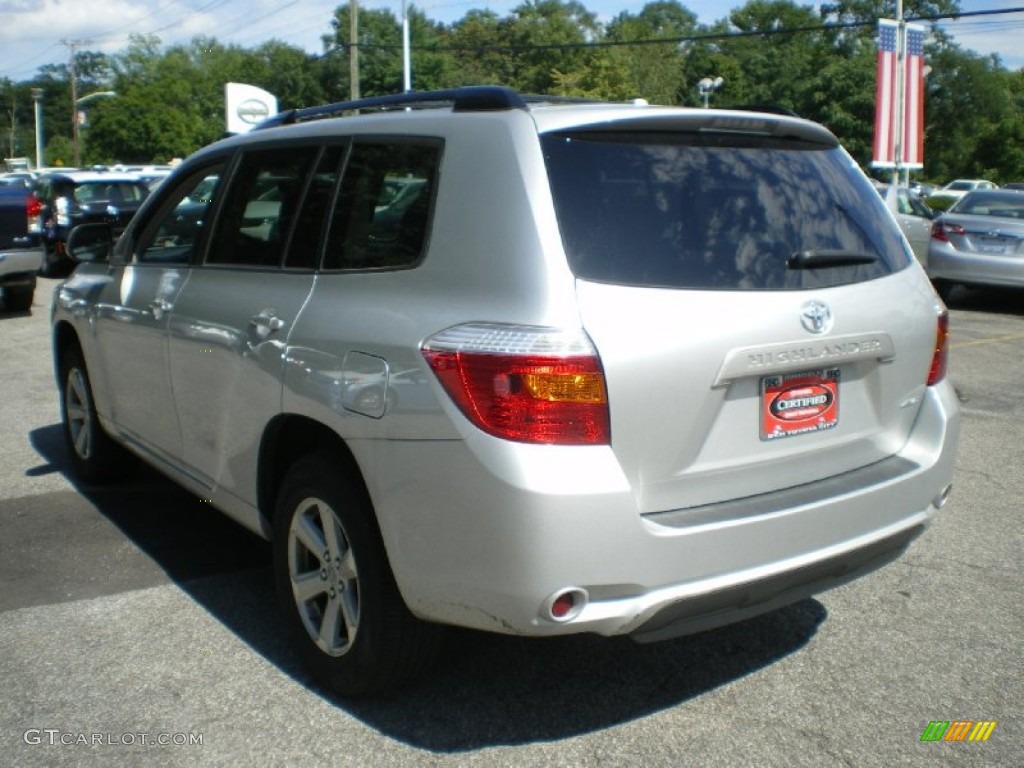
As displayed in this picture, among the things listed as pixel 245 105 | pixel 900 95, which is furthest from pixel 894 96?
pixel 245 105

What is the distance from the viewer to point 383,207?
3.62m

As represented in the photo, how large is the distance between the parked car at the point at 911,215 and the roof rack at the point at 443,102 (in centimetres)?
1477

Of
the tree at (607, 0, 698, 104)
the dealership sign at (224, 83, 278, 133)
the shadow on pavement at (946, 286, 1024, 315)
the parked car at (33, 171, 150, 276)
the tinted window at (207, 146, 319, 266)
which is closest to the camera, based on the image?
the tinted window at (207, 146, 319, 266)

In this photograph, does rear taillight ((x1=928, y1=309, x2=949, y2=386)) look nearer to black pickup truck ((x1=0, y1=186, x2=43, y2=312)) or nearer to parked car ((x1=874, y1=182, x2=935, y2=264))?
black pickup truck ((x1=0, y1=186, x2=43, y2=312))

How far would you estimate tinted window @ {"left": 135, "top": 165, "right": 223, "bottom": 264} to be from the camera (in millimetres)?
4715

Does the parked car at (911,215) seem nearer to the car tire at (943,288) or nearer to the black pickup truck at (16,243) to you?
the car tire at (943,288)

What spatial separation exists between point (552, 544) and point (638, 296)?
2.25ft

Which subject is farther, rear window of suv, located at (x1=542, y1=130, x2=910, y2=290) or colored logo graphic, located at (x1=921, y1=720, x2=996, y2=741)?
colored logo graphic, located at (x1=921, y1=720, x2=996, y2=741)

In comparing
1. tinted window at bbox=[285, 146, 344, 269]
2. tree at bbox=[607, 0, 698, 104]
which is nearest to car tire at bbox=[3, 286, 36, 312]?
tinted window at bbox=[285, 146, 344, 269]

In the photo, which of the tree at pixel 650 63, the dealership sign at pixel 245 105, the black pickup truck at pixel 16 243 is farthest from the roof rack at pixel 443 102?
the tree at pixel 650 63

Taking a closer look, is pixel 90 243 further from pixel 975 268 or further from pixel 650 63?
pixel 650 63

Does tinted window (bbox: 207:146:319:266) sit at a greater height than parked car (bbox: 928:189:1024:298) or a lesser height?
greater

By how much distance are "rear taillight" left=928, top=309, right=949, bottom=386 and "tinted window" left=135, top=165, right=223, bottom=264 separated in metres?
2.76

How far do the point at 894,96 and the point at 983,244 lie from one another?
1168cm
